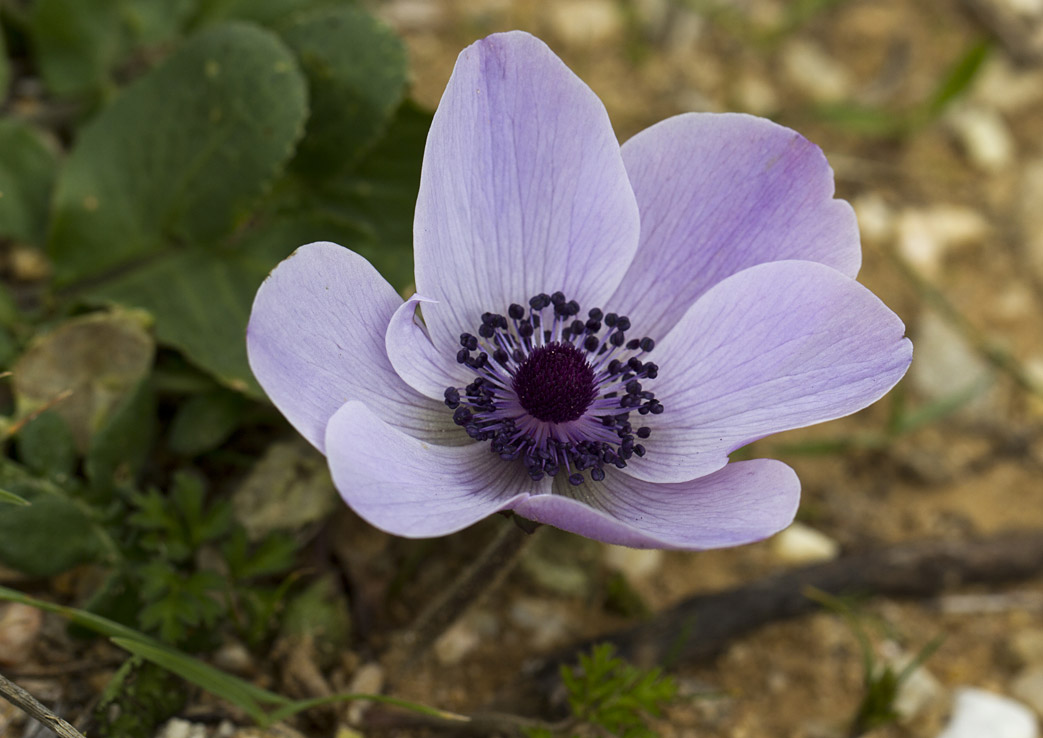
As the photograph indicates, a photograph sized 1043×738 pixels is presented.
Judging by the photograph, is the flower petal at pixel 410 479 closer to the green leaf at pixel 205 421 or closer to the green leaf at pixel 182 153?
the green leaf at pixel 205 421

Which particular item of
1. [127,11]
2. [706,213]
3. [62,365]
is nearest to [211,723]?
[62,365]

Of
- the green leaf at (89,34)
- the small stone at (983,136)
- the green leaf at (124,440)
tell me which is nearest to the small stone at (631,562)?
the green leaf at (124,440)

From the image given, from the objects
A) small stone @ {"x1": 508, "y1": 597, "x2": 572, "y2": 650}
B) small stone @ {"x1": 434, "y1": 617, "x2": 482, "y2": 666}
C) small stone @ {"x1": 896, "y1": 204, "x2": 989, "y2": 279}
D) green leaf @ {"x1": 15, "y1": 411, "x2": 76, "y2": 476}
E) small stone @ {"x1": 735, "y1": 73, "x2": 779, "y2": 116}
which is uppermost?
small stone @ {"x1": 735, "y1": 73, "x2": 779, "y2": 116}

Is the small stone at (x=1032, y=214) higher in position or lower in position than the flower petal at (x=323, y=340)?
lower

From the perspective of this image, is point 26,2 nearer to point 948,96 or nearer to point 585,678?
point 585,678

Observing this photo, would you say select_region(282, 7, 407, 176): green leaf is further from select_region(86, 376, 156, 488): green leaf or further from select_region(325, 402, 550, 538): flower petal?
select_region(325, 402, 550, 538): flower petal

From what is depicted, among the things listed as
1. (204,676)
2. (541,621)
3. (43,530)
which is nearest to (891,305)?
(541,621)

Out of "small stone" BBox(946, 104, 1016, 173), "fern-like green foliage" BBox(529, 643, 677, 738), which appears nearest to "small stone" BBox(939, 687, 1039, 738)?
"fern-like green foliage" BBox(529, 643, 677, 738)
